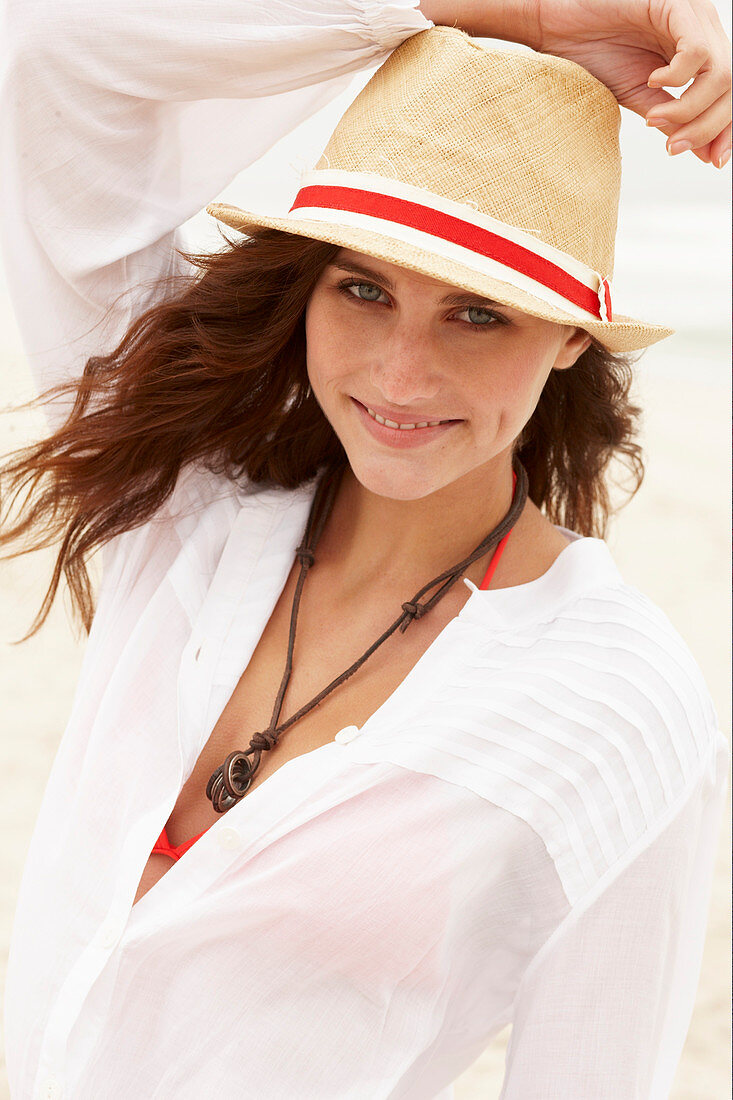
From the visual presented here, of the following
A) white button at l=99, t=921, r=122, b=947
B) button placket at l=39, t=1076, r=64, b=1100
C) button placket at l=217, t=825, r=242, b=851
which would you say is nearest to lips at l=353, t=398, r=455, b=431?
button placket at l=217, t=825, r=242, b=851

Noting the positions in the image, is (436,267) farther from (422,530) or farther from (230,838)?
(230,838)

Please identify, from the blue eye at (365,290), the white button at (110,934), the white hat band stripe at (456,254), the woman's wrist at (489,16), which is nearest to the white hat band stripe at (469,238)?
the white hat band stripe at (456,254)

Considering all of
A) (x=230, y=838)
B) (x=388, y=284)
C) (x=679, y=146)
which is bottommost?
(x=230, y=838)

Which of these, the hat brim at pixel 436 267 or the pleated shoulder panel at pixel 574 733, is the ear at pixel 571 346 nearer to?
the hat brim at pixel 436 267

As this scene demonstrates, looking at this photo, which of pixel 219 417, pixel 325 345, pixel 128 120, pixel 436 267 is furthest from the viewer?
pixel 219 417

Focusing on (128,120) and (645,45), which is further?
(128,120)

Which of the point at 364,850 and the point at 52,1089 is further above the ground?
the point at 364,850

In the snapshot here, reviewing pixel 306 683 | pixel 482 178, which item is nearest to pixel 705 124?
pixel 482 178

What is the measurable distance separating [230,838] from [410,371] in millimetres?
630

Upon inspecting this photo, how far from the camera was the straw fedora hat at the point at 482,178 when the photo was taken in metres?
1.35

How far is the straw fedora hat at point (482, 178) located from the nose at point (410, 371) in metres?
0.13

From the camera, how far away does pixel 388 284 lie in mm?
1423

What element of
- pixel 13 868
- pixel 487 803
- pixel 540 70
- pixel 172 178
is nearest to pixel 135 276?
pixel 172 178

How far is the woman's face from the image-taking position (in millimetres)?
1419
